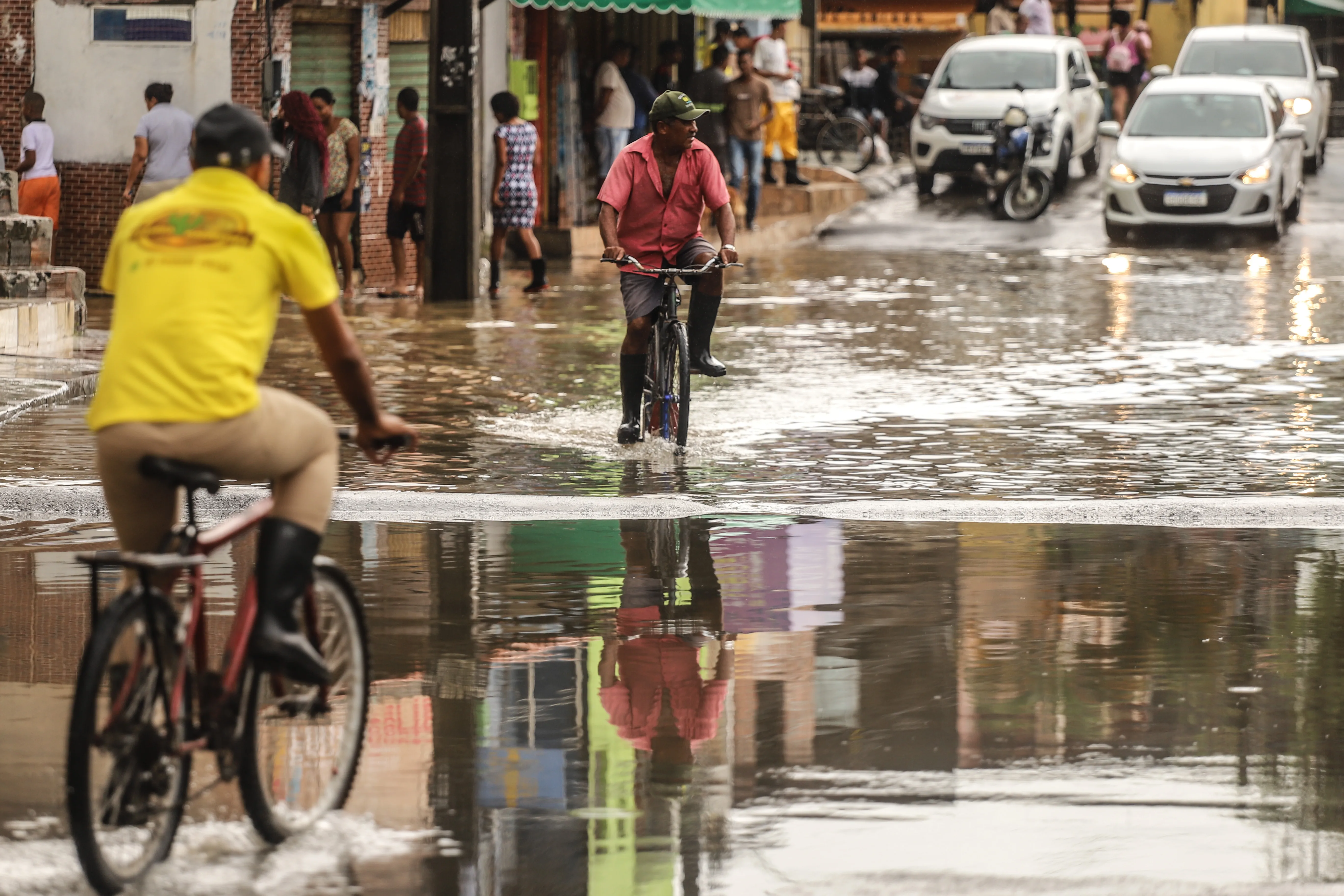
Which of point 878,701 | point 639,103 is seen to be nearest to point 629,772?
point 878,701

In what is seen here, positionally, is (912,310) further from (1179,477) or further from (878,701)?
(878,701)

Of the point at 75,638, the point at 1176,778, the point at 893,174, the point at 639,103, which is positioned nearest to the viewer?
the point at 1176,778

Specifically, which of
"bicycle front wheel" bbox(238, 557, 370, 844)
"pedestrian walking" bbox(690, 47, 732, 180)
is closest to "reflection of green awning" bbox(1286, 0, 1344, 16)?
"pedestrian walking" bbox(690, 47, 732, 180)

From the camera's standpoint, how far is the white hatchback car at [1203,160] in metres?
25.2

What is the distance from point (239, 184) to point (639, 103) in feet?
72.9

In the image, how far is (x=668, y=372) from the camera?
1142 centimetres

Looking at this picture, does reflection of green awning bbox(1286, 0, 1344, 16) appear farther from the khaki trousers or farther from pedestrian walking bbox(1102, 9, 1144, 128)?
the khaki trousers

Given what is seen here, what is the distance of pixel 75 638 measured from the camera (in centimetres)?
738

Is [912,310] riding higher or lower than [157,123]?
lower

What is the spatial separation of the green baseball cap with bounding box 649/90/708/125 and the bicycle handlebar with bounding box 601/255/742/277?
65 cm

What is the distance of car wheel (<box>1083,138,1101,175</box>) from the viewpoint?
3319 centimetres

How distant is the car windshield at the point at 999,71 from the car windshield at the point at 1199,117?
3315 mm

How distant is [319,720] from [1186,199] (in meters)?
21.0

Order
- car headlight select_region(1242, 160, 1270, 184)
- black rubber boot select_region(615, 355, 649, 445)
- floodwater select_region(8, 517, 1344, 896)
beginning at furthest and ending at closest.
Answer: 1. car headlight select_region(1242, 160, 1270, 184)
2. black rubber boot select_region(615, 355, 649, 445)
3. floodwater select_region(8, 517, 1344, 896)
